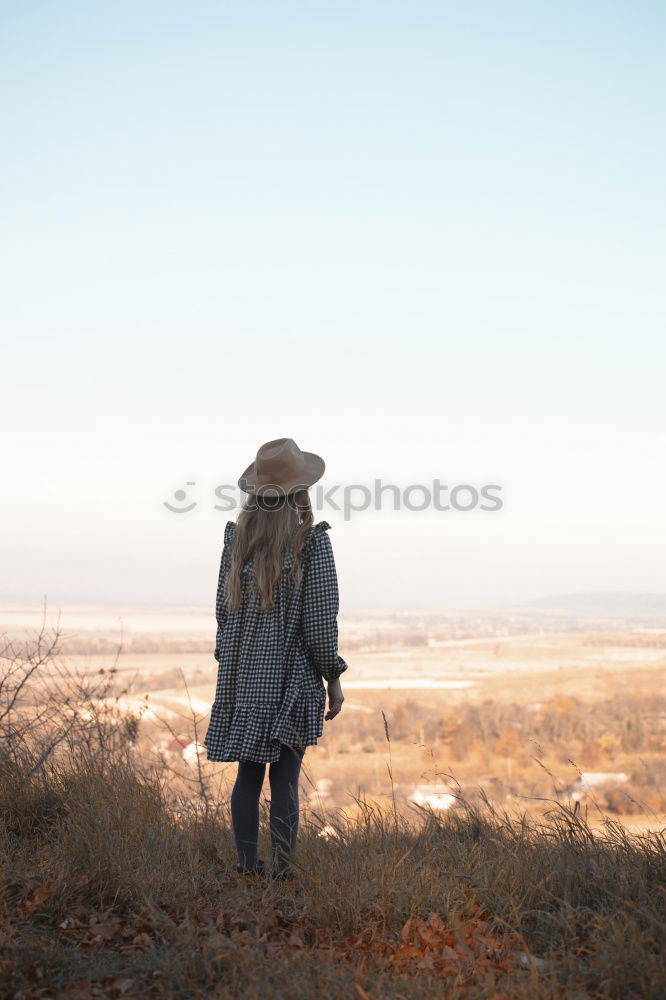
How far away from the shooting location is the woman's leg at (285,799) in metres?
4.00

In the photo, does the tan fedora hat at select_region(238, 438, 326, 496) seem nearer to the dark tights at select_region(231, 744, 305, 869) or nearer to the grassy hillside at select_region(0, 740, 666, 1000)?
the dark tights at select_region(231, 744, 305, 869)

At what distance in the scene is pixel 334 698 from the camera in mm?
4109

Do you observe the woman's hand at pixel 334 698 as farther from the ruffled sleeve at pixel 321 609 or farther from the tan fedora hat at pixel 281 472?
the tan fedora hat at pixel 281 472

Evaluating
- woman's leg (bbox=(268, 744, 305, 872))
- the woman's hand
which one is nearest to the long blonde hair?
the woman's hand

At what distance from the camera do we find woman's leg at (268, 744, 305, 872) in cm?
400

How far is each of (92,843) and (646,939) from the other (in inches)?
94.0

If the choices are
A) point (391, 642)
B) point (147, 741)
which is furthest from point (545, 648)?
point (147, 741)

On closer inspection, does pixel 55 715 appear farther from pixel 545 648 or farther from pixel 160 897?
pixel 545 648

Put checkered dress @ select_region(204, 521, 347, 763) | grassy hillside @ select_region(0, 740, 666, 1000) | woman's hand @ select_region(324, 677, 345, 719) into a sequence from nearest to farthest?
grassy hillside @ select_region(0, 740, 666, 1000) < checkered dress @ select_region(204, 521, 347, 763) < woman's hand @ select_region(324, 677, 345, 719)

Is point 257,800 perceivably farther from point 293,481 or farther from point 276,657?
point 293,481

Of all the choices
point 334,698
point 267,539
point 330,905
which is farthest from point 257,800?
point 267,539

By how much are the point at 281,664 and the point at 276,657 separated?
0.04 metres

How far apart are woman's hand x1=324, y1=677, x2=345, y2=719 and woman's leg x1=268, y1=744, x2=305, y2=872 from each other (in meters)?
0.23

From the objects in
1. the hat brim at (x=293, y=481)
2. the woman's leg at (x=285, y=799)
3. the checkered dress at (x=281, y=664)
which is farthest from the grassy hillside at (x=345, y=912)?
the hat brim at (x=293, y=481)
